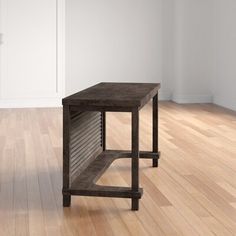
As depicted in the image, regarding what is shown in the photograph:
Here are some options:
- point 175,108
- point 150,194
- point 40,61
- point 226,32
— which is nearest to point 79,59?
point 40,61

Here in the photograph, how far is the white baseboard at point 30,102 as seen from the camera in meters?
7.72

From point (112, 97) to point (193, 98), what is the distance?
17.8 feet

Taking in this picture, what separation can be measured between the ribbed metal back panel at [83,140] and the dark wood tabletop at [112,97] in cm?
18

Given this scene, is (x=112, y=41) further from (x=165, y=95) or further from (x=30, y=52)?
(x=30, y=52)

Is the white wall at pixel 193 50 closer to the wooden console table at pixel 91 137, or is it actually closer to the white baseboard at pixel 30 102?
the white baseboard at pixel 30 102

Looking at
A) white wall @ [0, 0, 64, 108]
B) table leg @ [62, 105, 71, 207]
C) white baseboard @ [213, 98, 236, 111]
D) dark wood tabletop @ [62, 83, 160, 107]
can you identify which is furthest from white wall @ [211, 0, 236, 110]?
table leg @ [62, 105, 71, 207]

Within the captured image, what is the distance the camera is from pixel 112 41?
8.39 meters

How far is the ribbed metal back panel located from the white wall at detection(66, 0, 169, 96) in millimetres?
4164

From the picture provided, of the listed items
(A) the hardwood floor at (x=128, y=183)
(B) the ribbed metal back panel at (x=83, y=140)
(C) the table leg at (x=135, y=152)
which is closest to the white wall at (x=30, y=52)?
(A) the hardwood floor at (x=128, y=183)

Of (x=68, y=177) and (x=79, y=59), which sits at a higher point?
(x=79, y=59)

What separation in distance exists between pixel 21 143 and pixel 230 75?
3.72 meters

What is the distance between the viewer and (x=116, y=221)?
2902 millimetres

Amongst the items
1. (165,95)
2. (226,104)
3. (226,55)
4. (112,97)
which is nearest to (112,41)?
(165,95)

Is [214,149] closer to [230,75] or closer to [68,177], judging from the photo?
[68,177]
